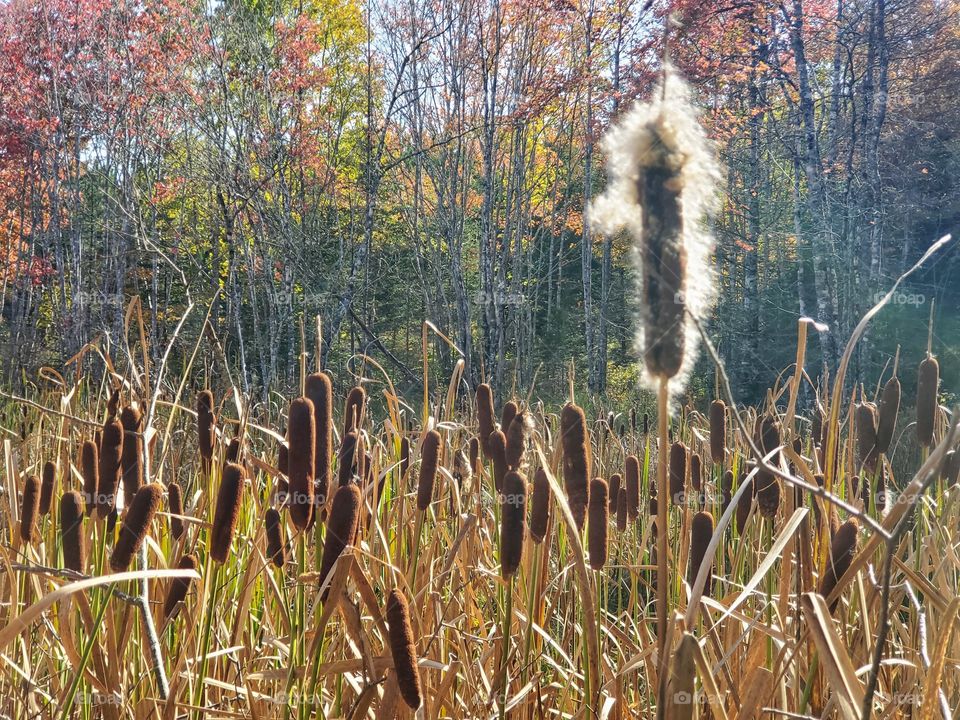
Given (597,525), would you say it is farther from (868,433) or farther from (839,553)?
(868,433)

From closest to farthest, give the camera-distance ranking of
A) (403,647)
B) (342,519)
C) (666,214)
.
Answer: (666,214) < (403,647) < (342,519)

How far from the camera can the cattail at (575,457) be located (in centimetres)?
100

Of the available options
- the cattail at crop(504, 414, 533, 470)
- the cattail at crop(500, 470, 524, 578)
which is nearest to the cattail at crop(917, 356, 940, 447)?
the cattail at crop(504, 414, 533, 470)

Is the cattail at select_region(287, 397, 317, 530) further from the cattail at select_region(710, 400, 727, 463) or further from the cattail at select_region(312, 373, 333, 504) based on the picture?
the cattail at select_region(710, 400, 727, 463)

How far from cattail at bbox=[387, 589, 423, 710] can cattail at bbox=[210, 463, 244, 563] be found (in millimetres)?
255

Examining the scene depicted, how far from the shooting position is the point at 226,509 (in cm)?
93

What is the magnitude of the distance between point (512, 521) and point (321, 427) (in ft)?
0.93

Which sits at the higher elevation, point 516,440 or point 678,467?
point 516,440

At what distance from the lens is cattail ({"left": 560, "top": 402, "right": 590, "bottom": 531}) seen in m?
1.00

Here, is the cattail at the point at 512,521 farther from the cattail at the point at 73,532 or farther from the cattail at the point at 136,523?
the cattail at the point at 73,532

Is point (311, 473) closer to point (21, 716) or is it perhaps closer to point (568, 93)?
point (21, 716)

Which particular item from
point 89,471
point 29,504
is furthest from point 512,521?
point 29,504

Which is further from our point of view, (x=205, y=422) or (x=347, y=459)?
(x=205, y=422)

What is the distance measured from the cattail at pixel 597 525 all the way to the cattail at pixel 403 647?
0.34m
